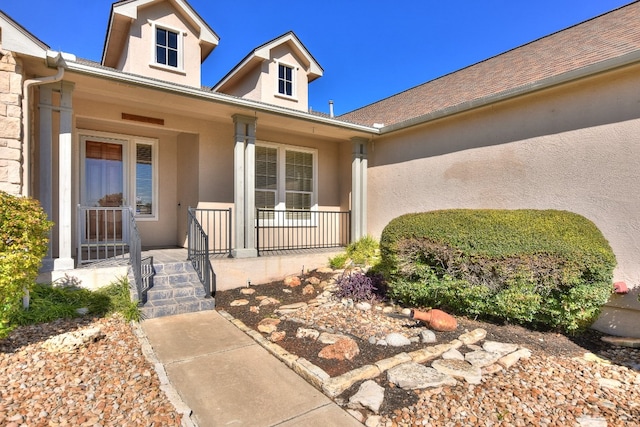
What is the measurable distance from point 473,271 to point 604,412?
1951 mm

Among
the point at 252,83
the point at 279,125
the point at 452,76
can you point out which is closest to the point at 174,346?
the point at 279,125

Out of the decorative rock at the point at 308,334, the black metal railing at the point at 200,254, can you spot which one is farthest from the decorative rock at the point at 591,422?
the black metal railing at the point at 200,254

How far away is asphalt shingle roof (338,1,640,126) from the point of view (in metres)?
5.67

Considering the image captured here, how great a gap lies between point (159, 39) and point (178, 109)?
7.53 ft

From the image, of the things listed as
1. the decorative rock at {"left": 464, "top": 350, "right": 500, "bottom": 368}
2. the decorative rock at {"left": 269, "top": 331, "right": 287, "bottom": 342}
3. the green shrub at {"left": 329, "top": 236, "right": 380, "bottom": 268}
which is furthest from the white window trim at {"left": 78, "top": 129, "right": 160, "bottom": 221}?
the decorative rock at {"left": 464, "top": 350, "right": 500, "bottom": 368}

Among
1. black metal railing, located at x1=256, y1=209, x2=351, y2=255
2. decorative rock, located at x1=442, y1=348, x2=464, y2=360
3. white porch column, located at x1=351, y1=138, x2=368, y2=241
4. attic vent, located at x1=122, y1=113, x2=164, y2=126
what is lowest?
decorative rock, located at x1=442, y1=348, x2=464, y2=360

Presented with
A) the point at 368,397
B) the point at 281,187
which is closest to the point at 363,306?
the point at 368,397

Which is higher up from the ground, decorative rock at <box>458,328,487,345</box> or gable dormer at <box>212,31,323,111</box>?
gable dormer at <box>212,31,323,111</box>

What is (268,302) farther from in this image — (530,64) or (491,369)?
(530,64)

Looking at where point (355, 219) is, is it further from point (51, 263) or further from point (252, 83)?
point (51, 263)

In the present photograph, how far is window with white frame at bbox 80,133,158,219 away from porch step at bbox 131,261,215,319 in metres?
2.44

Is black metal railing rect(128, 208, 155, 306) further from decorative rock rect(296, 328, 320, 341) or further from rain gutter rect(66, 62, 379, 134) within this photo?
decorative rock rect(296, 328, 320, 341)

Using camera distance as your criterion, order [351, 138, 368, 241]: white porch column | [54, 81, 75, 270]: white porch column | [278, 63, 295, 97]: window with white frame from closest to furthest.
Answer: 1. [54, 81, 75, 270]: white porch column
2. [351, 138, 368, 241]: white porch column
3. [278, 63, 295, 97]: window with white frame

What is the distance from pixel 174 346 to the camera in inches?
145
